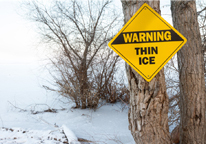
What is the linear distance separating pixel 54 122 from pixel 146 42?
6187 millimetres

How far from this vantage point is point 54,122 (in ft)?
23.2

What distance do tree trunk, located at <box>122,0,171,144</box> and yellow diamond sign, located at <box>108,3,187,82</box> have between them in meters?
0.15

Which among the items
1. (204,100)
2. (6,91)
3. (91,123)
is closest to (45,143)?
(91,123)

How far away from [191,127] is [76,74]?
211 inches

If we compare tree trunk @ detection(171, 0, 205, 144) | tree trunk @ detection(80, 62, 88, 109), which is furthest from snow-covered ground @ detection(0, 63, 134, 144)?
tree trunk @ detection(171, 0, 205, 144)

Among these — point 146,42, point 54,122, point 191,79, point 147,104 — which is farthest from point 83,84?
point 146,42

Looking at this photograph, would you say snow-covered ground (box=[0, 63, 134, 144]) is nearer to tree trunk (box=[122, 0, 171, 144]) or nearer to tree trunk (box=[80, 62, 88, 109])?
tree trunk (box=[80, 62, 88, 109])

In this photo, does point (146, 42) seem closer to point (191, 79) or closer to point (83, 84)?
point (191, 79)

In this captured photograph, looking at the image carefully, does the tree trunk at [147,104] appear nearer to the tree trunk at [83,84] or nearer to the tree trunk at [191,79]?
the tree trunk at [191,79]

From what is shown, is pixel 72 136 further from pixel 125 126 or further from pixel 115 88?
pixel 115 88

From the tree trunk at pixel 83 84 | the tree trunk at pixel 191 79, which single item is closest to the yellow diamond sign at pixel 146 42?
the tree trunk at pixel 191 79

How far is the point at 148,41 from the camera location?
1952 millimetres

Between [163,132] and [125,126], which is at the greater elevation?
[163,132]

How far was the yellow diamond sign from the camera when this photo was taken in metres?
1.95
